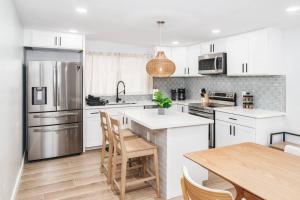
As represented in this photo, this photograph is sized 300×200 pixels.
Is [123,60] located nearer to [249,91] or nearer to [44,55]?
[44,55]

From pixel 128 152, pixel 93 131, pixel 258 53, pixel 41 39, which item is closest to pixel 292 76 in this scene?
pixel 258 53

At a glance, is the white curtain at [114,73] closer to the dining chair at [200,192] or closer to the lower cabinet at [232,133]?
the lower cabinet at [232,133]

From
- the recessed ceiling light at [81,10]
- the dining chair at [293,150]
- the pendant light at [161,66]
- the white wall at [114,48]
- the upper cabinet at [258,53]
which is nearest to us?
the dining chair at [293,150]

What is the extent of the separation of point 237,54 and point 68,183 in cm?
362

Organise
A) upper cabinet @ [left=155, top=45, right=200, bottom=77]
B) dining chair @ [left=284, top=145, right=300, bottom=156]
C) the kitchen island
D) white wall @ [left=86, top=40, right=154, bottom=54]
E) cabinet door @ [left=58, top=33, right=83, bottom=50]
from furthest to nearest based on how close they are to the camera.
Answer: upper cabinet @ [left=155, top=45, right=200, bottom=77] → white wall @ [left=86, top=40, right=154, bottom=54] → cabinet door @ [left=58, top=33, right=83, bottom=50] → the kitchen island → dining chair @ [left=284, top=145, right=300, bottom=156]

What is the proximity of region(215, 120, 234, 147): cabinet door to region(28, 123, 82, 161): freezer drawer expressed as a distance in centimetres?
267

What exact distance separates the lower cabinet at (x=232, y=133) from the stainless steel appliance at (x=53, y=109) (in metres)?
2.69

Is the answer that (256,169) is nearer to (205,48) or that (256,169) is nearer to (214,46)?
(214,46)

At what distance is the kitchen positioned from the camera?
8.98 feet

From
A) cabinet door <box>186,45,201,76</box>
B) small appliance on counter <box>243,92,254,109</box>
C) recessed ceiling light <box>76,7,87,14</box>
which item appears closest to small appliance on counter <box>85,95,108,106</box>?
recessed ceiling light <box>76,7,87,14</box>

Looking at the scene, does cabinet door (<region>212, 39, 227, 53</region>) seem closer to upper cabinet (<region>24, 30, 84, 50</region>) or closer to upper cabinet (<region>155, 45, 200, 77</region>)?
upper cabinet (<region>155, 45, 200, 77</region>)

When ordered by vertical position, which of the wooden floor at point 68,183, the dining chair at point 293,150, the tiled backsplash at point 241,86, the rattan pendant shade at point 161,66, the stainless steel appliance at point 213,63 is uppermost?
the stainless steel appliance at point 213,63

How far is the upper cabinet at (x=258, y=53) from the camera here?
3639mm

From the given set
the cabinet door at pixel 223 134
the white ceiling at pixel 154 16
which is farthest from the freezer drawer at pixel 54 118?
the cabinet door at pixel 223 134
